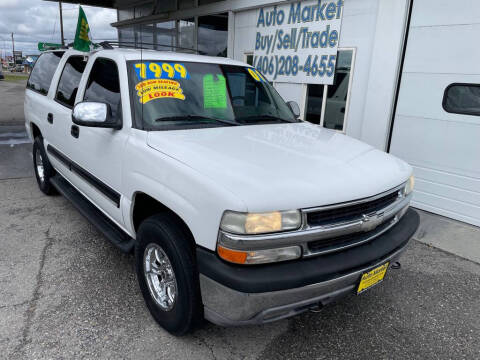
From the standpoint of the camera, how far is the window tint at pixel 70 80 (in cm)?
371

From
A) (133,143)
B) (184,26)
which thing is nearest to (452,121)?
(133,143)

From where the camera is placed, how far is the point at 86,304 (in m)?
2.82

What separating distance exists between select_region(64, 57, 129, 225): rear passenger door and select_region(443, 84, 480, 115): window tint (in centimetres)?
416

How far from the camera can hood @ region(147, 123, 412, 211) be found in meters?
1.95

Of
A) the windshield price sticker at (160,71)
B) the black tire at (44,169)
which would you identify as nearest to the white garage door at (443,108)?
the windshield price sticker at (160,71)

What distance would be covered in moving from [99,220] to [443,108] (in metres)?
4.45

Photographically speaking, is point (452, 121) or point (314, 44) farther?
point (314, 44)

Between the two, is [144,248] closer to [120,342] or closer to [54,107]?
[120,342]

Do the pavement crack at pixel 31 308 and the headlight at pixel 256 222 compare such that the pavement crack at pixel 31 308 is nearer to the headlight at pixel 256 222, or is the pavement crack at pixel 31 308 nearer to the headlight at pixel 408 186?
the headlight at pixel 256 222

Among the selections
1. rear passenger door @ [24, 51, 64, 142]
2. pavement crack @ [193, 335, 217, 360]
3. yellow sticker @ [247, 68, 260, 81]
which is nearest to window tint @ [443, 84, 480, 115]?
yellow sticker @ [247, 68, 260, 81]

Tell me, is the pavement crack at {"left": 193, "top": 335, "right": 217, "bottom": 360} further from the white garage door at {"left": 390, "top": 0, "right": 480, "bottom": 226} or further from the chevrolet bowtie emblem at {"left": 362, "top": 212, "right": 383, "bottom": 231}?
the white garage door at {"left": 390, "top": 0, "right": 480, "bottom": 226}

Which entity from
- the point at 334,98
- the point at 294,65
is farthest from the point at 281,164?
the point at 294,65

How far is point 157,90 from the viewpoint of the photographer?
9.28 feet

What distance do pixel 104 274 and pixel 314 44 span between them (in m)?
5.48
